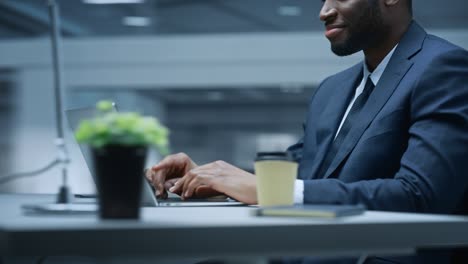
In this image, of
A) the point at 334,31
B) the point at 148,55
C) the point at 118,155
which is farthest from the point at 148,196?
the point at 148,55

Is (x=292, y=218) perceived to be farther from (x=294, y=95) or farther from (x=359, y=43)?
(x=294, y=95)

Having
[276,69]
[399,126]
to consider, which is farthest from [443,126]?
[276,69]

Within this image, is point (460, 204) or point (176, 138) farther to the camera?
point (176, 138)

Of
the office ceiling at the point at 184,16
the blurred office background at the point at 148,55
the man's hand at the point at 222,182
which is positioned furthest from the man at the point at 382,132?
the blurred office background at the point at 148,55

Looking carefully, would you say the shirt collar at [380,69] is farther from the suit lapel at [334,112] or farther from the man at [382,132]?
the suit lapel at [334,112]

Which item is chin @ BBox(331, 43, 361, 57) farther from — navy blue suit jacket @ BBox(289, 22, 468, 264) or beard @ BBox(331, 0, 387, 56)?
navy blue suit jacket @ BBox(289, 22, 468, 264)

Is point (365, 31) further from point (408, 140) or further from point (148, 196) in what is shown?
point (148, 196)

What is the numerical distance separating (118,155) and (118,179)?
3 centimetres

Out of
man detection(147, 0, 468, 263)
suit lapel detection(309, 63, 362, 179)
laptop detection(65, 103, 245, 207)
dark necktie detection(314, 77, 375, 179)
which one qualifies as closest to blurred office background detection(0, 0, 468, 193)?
suit lapel detection(309, 63, 362, 179)

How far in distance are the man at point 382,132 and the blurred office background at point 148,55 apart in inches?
218

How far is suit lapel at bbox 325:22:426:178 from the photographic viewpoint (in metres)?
1.46

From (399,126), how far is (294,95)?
729cm

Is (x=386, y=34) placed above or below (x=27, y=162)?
above

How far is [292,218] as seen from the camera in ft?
2.92
